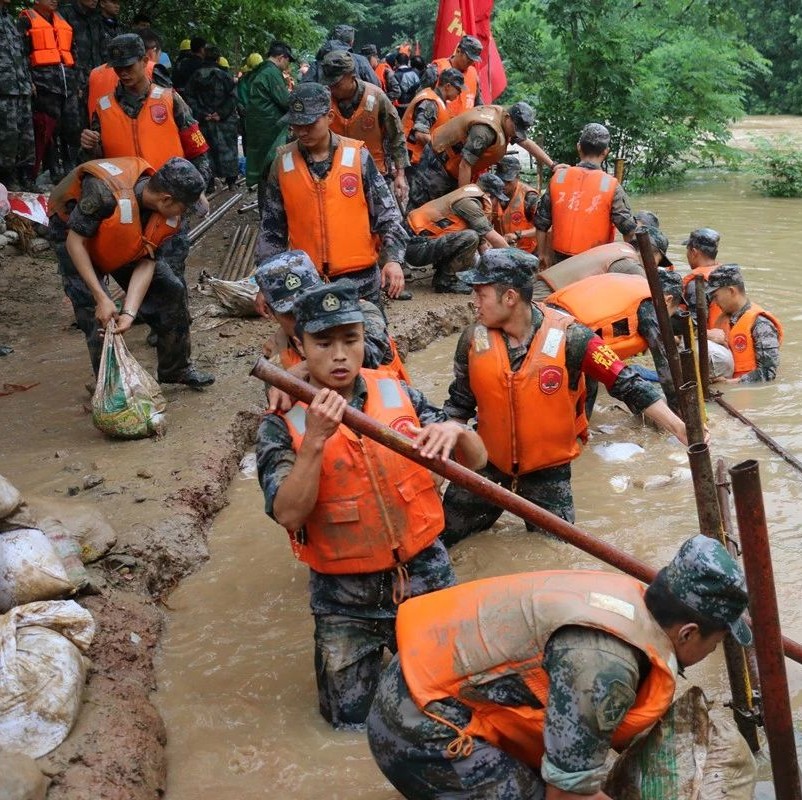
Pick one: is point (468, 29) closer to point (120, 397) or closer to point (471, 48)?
point (471, 48)

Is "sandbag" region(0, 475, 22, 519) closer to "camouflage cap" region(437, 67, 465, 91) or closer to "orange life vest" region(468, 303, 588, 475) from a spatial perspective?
"orange life vest" region(468, 303, 588, 475)

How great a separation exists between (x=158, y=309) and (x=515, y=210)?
5467mm

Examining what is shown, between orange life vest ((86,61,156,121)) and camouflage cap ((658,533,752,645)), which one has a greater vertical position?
camouflage cap ((658,533,752,645))

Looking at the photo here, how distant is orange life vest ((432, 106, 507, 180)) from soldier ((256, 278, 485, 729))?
6.08 m

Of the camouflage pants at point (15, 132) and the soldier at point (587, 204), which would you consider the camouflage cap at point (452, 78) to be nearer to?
the soldier at point (587, 204)

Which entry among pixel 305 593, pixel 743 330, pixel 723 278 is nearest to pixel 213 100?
pixel 723 278

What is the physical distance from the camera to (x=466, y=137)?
373 inches

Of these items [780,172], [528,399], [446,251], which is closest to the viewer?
[528,399]

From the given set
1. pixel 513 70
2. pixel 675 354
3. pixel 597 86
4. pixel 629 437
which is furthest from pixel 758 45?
pixel 675 354

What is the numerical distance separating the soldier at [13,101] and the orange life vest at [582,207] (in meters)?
4.82

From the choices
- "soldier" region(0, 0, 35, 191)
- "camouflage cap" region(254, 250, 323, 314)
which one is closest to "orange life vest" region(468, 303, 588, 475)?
"camouflage cap" region(254, 250, 323, 314)

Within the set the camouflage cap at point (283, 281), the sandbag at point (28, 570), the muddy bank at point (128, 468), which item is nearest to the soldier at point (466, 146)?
the muddy bank at point (128, 468)

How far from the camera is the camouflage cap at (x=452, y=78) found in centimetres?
1059

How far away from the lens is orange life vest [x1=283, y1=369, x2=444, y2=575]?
140 inches
